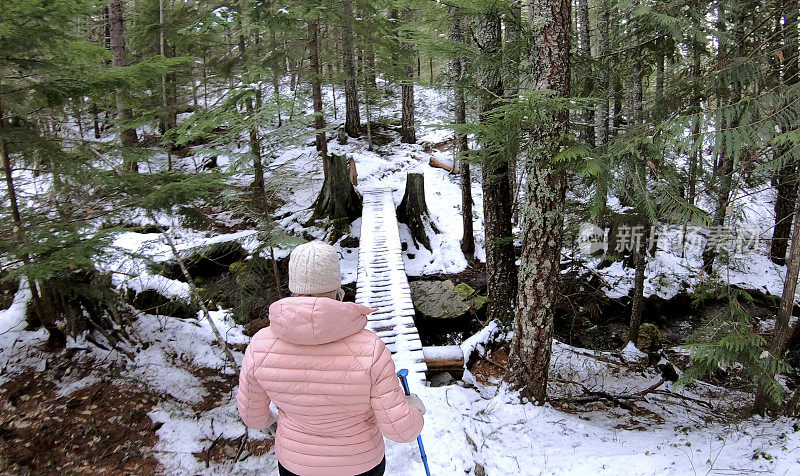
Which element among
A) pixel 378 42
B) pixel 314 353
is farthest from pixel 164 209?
pixel 378 42

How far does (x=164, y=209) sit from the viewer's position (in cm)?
478

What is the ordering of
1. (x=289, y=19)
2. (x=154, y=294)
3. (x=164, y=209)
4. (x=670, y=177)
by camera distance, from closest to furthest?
(x=670, y=177)
(x=164, y=209)
(x=154, y=294)
(x=289, y=19)

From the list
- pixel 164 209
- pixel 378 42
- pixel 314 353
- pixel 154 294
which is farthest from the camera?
pixel 378 42

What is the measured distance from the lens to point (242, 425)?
462cm

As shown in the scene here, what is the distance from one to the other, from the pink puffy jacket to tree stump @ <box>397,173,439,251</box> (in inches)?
408

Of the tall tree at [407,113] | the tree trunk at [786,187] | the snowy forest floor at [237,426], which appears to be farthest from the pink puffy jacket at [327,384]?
the tall tree at [407,113]

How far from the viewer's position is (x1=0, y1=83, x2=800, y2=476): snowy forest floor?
3799 millimetres

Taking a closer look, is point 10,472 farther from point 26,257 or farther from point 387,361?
point 387,361

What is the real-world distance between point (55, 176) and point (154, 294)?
3.11 metres

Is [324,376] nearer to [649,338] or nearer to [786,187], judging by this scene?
[649,338]

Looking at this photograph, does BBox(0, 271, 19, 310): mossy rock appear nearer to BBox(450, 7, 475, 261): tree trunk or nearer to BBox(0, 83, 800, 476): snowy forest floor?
BBox(0, 83, 800, 476): snowy forest floor

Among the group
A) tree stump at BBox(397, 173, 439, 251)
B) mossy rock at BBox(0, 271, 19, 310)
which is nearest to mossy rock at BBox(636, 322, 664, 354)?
tree stump at BBox(397, 173, 439, 251)

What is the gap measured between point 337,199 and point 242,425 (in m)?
8.62

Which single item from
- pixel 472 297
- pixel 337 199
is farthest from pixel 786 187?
pixel 337 199
